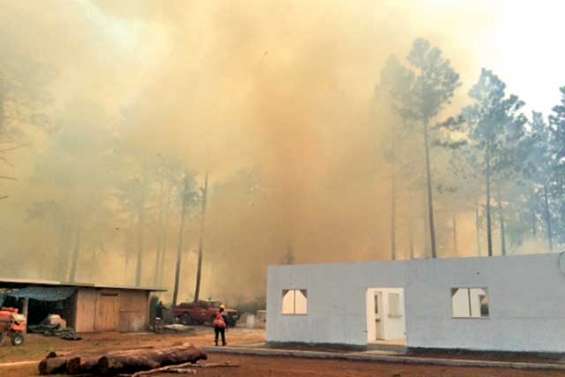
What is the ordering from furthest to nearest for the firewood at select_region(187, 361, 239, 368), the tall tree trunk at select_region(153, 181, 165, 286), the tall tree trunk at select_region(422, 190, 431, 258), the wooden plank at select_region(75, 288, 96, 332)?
the tall tree trunk at select_region(153, 181, 165, 286), the tall tree trunk at select_region(422, 190, 431, 258), the wooden plank at select_region(75, 288, 96, 332), the firewood at select_region(187, 361, 239, 368)

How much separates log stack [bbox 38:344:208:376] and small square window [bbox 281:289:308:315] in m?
6.55

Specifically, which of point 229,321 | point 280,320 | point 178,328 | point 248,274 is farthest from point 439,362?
point 248,274

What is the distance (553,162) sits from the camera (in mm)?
31922

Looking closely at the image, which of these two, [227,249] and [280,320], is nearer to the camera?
[280,320]

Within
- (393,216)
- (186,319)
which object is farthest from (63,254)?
(393,216)

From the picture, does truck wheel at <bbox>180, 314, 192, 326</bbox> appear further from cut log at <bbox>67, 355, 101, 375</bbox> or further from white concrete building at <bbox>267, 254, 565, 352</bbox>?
cut log at <bbox>67, 355, 101, 375</bbox>

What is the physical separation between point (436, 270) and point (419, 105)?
14581 mm

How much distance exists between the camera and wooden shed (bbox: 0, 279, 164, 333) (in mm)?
22859

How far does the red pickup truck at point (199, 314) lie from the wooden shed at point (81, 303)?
210 inches

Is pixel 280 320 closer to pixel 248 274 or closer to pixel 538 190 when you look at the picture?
pixel 538 190

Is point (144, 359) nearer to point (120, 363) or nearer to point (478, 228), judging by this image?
point (120, 363)

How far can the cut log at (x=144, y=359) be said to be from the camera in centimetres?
1050

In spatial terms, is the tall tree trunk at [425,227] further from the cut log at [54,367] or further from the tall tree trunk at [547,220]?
the cut log at [54,367]

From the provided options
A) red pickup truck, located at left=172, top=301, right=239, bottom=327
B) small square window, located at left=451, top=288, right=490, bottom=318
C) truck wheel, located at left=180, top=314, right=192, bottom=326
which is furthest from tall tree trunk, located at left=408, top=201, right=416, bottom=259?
small square window, located at left=451, top=288, right=490, bottom=318
